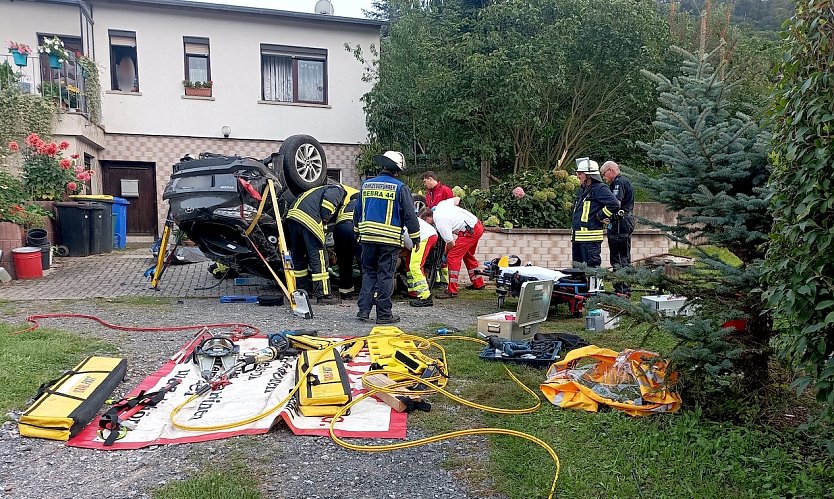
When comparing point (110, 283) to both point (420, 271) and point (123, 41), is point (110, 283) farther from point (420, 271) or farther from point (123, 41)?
point (123, 41)

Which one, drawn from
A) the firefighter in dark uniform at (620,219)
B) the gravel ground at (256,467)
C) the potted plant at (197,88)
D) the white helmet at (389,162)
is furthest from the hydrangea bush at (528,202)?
the potted plant at (197,88)

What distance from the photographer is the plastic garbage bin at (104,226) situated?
12.8 metres

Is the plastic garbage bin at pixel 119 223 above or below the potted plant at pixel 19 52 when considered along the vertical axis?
below

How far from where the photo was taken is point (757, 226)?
4105 millimetres

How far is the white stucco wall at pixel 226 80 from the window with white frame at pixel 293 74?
9.1 inches

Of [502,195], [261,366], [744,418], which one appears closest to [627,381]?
[744,418]

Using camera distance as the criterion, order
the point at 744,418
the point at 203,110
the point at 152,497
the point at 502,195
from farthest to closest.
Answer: the point at 203,110 → the point at 502,195 → the point at 744,418 → the point at 152,497

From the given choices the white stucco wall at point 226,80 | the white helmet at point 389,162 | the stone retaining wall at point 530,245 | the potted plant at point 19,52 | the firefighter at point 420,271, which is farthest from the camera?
the white stucco wall at point 226,80

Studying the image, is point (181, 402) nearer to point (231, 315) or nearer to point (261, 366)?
point (261, 366)

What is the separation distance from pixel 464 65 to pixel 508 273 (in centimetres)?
790

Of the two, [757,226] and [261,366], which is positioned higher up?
[757,226]

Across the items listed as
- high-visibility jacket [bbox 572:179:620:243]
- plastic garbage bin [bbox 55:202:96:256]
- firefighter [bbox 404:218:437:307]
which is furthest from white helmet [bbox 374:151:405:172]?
plastic garbage bin [bbox 55:202:96:256]

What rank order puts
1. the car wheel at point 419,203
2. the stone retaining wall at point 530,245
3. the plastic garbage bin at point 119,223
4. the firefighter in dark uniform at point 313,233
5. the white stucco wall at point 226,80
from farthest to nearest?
the white stucco wall at point 226,80, the plastic garbage bin at point 119,223, the stone retaining wall at point 530,245, the car wheel at point 419,203, the firefighter in dark uniform at point 313,233

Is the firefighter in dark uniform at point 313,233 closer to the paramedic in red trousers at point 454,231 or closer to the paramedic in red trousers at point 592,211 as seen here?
the paramedic in red trousers at point 454,231
